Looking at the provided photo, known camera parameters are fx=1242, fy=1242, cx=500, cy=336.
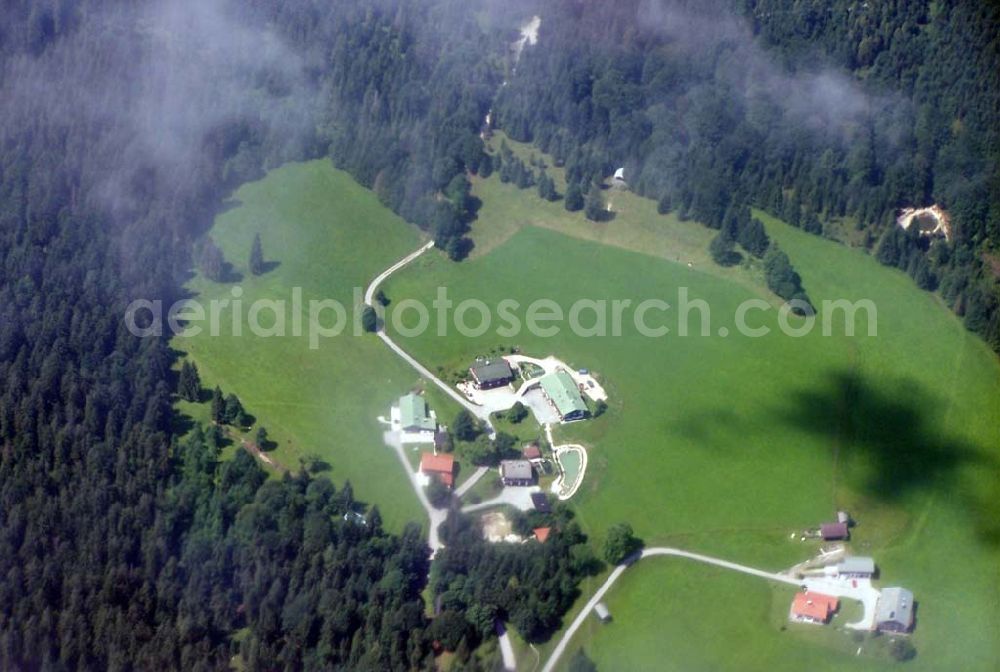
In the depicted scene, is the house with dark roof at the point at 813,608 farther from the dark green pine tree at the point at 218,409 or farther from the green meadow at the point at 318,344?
the dark green pine tree at the point at 218,409

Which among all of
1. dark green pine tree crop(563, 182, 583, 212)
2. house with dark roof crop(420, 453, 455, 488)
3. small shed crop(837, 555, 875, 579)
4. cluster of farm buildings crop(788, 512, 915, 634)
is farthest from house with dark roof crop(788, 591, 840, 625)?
dark green pine tree crop(563, 182, 583, 212)

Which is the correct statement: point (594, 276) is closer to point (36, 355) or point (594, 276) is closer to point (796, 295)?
point (796, 295)

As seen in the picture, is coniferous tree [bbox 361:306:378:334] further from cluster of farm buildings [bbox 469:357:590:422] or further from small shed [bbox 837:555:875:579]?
small shed [bbox 837:555:875:579]

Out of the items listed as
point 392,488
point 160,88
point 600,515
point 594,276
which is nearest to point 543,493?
point 600,515

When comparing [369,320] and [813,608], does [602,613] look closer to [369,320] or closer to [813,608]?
[813,608]

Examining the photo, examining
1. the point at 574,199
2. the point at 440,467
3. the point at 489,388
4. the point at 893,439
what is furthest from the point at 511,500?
the point at 574,199

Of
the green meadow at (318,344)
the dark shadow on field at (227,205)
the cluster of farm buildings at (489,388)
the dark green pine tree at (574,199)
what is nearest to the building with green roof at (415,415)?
the cluster of farm buildings at (489,388)
